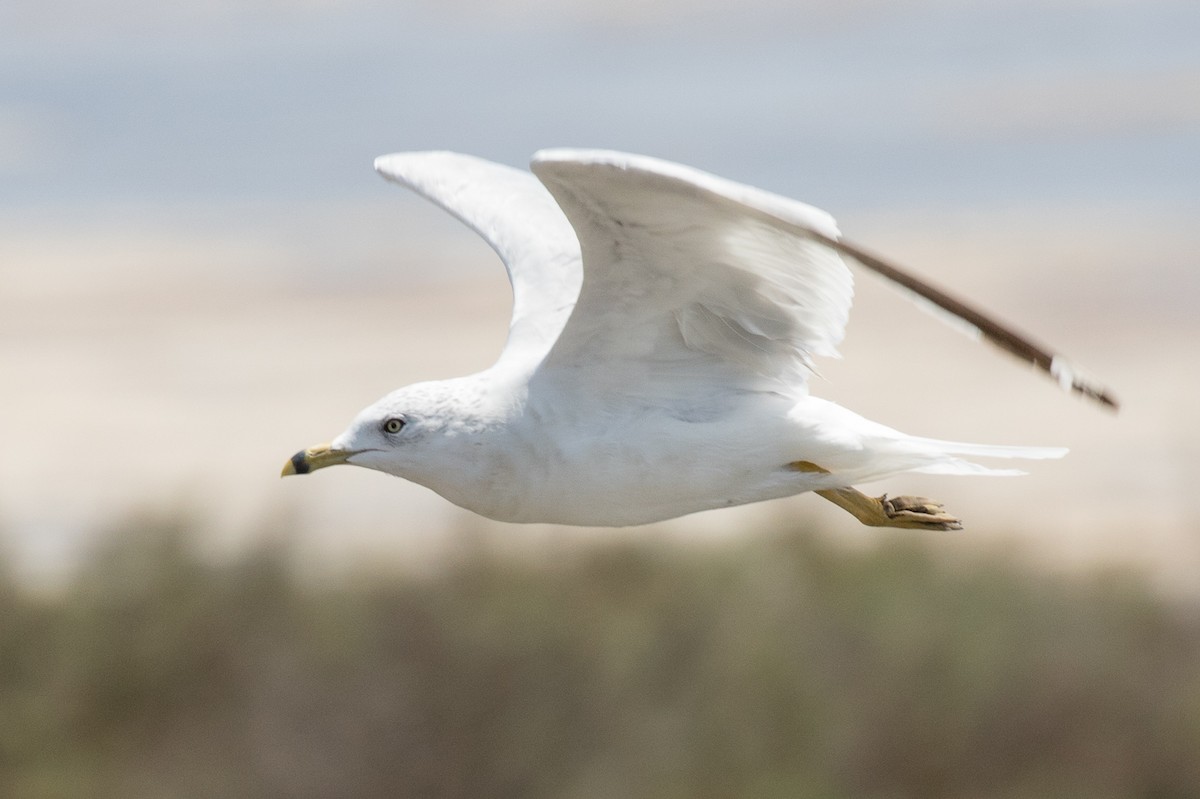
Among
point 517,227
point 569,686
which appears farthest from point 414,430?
point 569,686

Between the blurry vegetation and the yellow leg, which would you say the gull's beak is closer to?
the yellow leg

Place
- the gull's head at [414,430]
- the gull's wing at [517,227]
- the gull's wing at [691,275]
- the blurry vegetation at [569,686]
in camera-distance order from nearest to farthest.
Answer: the gull's wing at [691,275]
the gull's head at [414,430]
the gull's wing at [517,227]
the blurry vegetation at [569,686]

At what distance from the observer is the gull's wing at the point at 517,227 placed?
7.36 meters

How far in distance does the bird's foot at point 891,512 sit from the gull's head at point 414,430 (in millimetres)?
1570

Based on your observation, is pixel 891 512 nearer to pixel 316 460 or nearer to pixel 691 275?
pixel 691 275

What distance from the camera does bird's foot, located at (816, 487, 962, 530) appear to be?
711 cm

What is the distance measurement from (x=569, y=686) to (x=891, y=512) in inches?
594

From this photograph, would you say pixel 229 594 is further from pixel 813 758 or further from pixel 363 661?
pixel 813 758

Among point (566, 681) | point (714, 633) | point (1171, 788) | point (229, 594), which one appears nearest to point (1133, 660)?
point (1171, 788)

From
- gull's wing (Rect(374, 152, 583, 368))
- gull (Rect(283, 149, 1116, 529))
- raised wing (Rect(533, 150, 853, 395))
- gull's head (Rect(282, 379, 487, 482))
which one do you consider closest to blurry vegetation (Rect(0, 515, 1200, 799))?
gull's wing (Rect(374, 152, 583, 368))

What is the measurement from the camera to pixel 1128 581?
89.4 feet

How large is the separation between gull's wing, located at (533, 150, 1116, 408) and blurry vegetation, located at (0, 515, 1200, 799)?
1376 cm

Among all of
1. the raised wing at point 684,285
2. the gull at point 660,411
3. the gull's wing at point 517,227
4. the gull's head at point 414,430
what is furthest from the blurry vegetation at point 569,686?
the raised wing at point 684,285

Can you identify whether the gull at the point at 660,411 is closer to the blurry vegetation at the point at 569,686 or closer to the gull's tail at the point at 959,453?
the gull's tail at the point at 959,453
